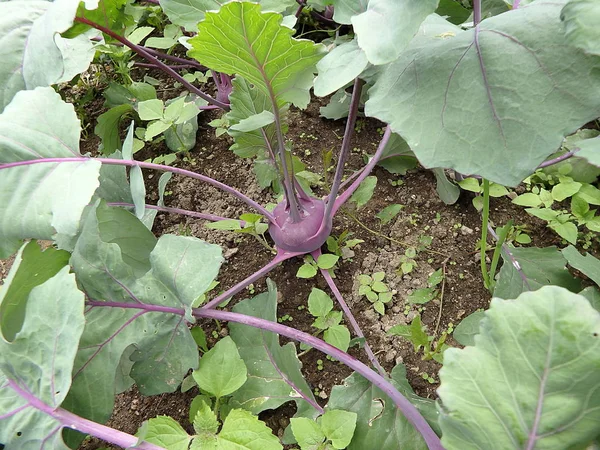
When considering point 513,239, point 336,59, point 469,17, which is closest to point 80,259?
point 336,59

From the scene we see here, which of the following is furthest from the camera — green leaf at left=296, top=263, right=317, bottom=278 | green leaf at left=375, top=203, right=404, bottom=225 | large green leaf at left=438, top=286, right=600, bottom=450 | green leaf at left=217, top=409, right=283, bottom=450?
green leaf at left=375, top=203, right=404, bottom=225

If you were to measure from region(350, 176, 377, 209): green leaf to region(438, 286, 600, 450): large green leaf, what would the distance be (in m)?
0.71

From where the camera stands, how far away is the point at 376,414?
947 millimetres

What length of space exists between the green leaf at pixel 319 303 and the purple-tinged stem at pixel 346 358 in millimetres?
155

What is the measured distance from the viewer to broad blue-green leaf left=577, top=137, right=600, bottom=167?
0.63 metres

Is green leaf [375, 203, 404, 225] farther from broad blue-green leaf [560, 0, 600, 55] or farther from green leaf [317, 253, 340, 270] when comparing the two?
broad blue-green leaf [560, 0, 600, 55]

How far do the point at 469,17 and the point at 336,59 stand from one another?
0.70 m

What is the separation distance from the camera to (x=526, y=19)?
0.78m

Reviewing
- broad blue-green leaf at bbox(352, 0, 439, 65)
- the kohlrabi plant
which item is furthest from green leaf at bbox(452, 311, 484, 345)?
broad blue-green leaf at bbox(352, 0, 439, 65)

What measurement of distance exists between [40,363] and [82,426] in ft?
0.38

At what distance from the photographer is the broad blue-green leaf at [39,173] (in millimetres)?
834

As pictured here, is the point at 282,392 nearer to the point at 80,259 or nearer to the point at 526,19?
the point at 80,259

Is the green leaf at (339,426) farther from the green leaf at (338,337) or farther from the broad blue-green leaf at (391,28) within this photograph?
the broad blue-green leaf at (391,28)

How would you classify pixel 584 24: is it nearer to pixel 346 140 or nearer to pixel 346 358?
pixel 346 140
